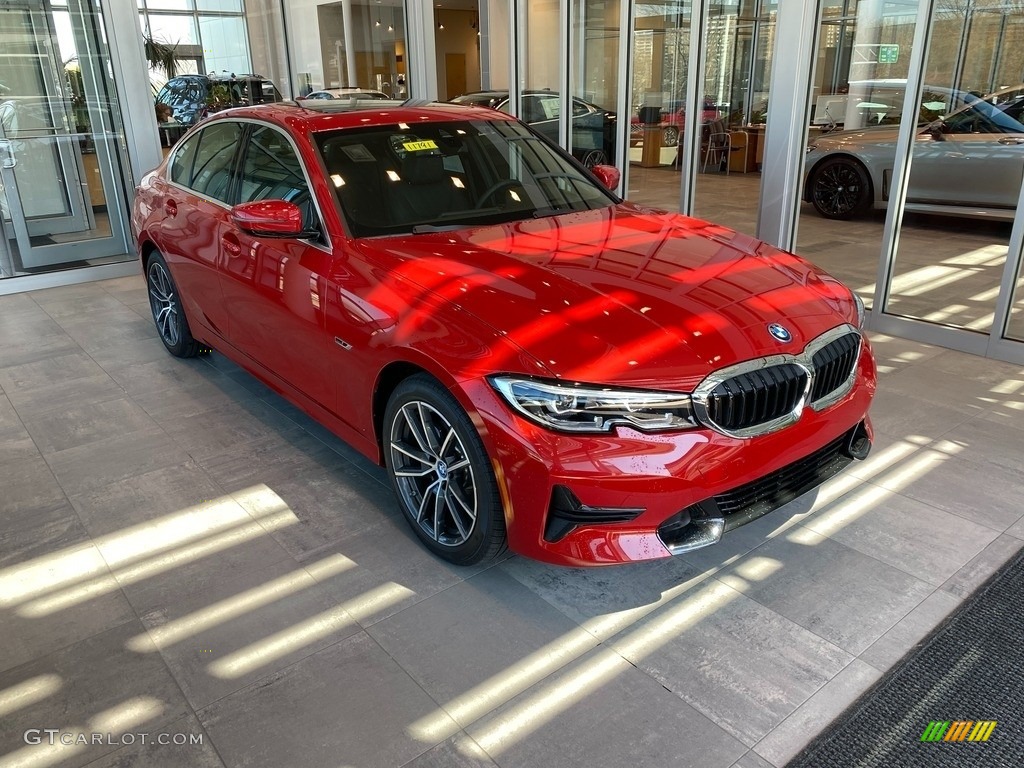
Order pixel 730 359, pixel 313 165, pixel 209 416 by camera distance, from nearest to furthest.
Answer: pixel 730 359
pixel 313 165
pixel 209 416

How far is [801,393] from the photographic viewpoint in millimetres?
2520

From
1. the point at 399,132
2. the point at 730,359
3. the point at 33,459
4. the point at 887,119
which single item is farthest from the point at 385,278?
the point at 887,119

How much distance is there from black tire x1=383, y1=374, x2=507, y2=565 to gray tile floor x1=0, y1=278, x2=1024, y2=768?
5.4 inches

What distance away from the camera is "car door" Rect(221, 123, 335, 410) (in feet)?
10.4

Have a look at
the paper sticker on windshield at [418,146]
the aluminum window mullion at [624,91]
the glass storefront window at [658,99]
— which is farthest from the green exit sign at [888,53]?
the paper sticker on windshield at [418,146]

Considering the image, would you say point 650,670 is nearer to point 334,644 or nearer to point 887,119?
point 334,644

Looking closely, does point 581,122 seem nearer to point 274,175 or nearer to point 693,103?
point 693,103

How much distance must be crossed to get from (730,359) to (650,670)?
0.95 m

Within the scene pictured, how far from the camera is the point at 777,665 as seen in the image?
2330 millimetres

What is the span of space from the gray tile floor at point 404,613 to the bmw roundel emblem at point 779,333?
0.85m

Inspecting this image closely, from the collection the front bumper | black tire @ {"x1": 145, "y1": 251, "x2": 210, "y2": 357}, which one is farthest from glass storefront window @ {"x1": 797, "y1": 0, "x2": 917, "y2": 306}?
black tire @ {"x1": 145, "y1": 251, "x2": 210, "y2": 357}

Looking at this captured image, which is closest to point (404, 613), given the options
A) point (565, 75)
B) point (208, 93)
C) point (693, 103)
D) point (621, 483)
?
point (621, 483)

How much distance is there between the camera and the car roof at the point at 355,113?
349 centimetres

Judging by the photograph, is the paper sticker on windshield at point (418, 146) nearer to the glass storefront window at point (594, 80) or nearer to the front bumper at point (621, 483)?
the front bumper at point (621, 483)
